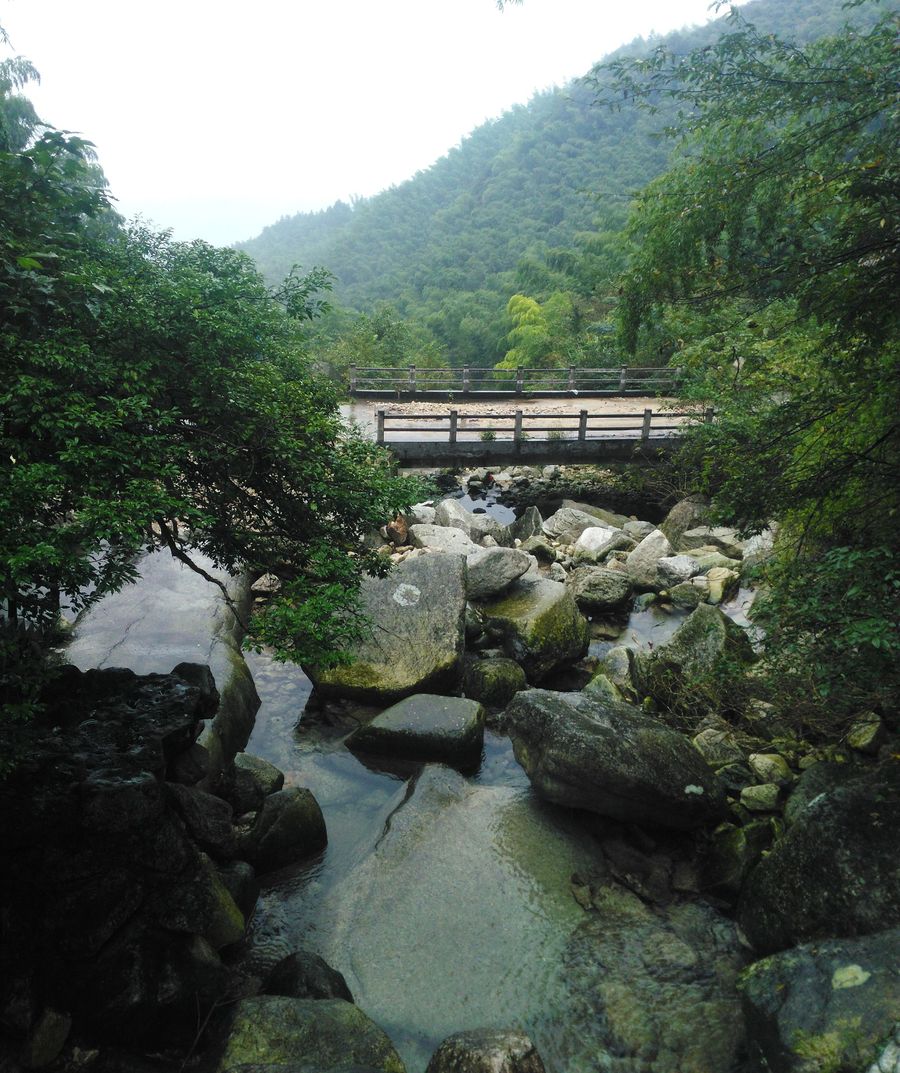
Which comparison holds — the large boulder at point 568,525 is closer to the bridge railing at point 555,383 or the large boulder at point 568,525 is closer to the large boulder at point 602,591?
the large boulder at point 602,591

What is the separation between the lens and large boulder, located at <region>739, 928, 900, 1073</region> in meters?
3.84

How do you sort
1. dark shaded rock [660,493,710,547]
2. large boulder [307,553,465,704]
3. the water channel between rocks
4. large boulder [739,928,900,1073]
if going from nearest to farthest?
large boulder [739,928,900,1073] → the water channel between rocks → large boulder [307,553,465,704] → dark shaded rock [660,493,710,547]

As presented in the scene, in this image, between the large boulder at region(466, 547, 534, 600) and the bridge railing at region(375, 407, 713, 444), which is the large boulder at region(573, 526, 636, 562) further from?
the large boulder at region(466, 547, 534, 600)

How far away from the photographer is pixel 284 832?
670 centimetres

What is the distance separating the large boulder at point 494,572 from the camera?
11344mm

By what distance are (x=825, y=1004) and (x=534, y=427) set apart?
14.2 meters

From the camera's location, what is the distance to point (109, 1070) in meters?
4.41

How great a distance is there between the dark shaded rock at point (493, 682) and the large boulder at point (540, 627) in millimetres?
545

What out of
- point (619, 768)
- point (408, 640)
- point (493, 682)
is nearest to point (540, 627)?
point (493, 682)

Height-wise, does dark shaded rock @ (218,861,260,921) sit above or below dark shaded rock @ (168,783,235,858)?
below

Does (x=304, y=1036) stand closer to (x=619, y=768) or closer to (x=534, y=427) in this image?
(x=619, y=768)

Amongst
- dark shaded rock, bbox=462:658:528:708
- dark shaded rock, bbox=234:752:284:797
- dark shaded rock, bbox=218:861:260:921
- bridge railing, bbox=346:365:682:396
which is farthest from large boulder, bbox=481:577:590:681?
bridge railing, bbox=346:365:682:396

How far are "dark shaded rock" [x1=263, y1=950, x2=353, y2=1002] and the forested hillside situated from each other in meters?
28.5

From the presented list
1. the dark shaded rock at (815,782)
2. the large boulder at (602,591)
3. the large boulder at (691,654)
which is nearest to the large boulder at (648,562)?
the large boulder at (602,591)
